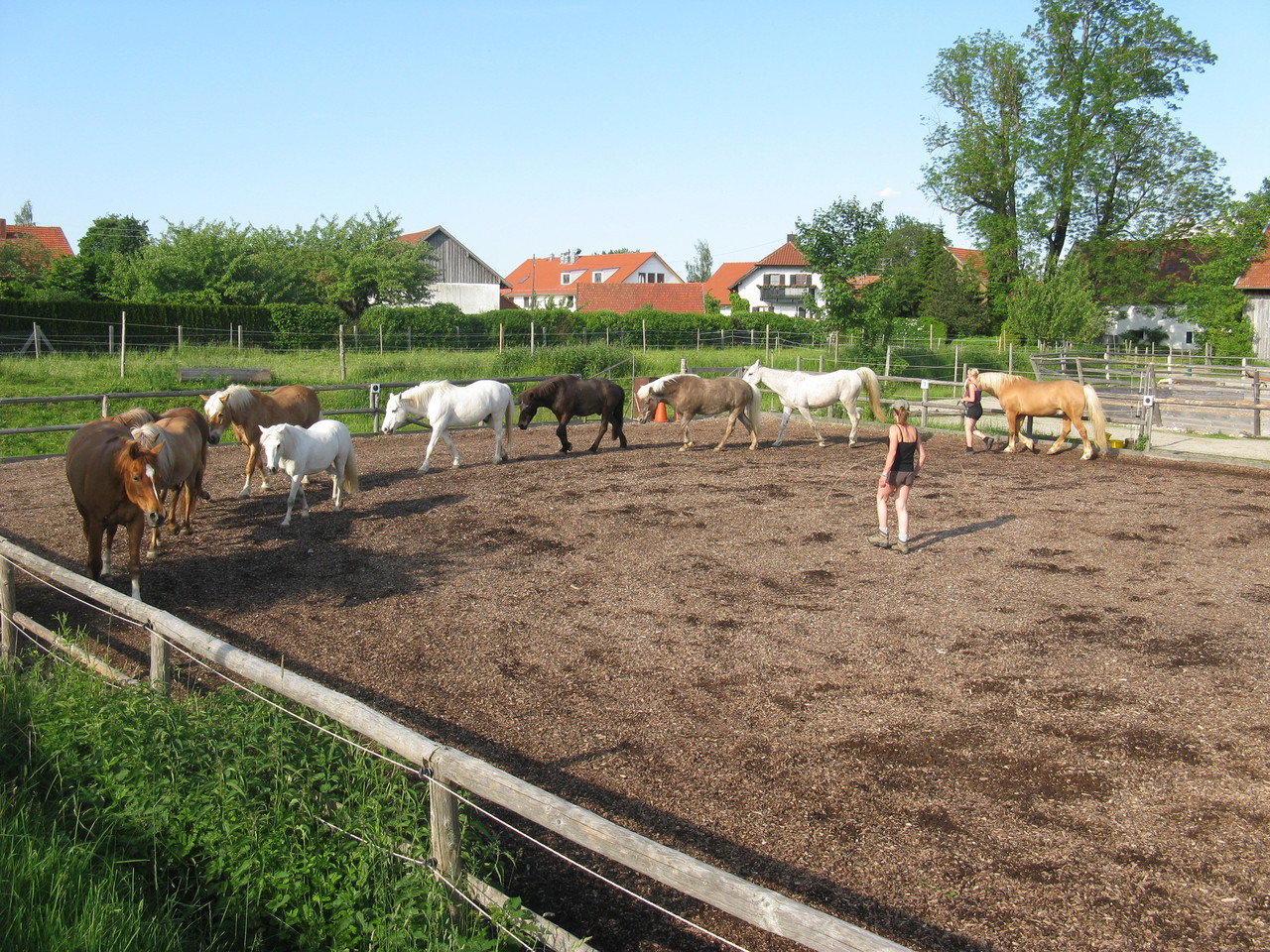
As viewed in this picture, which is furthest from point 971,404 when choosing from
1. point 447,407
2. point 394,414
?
point 394,414

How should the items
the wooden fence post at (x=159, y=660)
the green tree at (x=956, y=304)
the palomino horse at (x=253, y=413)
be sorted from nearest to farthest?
the wooden fence post at (x=159, y=660) → the palomino horse at (x=253, y=413) → the green tree at (x=956, y=304)

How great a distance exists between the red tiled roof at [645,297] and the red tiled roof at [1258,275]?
2860 centimetres

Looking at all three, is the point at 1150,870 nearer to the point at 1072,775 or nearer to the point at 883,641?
the point at 1072,775

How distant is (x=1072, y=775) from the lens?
450 centimetres

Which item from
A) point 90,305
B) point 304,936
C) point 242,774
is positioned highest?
point 90,305

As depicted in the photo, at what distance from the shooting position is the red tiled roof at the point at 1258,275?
36406 millimetres

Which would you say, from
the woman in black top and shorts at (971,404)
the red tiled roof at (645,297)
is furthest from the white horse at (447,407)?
the red tiled roof at (645,297)

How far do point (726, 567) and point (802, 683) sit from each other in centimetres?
272

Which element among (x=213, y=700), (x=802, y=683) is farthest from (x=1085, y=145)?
(x=213, y=700)

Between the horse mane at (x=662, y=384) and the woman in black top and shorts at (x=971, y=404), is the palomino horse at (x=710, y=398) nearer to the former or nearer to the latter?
the horse mane at (x=662, y=384)

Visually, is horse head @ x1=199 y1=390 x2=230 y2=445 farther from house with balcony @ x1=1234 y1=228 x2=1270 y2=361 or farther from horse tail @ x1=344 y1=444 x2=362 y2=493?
house with balcony @ x1=1234 y1=228 x2=1270 y2=361

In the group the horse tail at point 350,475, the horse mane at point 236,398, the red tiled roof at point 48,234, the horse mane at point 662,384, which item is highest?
the red tiled roof at point 48,234

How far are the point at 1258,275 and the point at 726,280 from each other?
43.7 m

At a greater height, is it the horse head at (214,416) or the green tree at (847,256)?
the green tree at (847,256)
